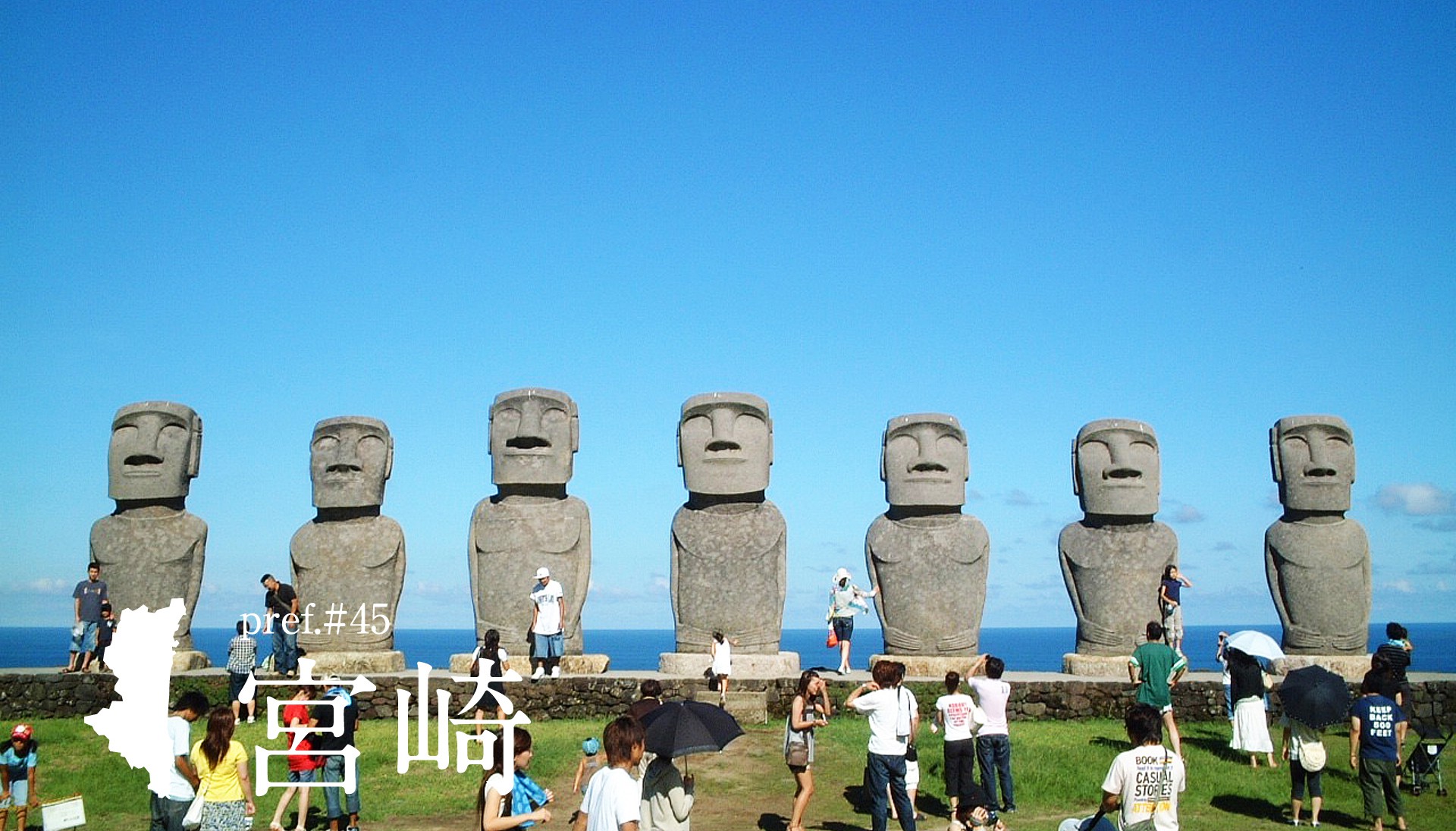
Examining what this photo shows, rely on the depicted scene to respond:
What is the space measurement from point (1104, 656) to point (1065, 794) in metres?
6.61

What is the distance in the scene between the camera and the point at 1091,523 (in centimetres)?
1980

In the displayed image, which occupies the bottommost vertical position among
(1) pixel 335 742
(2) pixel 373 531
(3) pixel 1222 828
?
(3) pixel 1222 828

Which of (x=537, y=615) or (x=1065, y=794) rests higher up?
(x=537, y=615)

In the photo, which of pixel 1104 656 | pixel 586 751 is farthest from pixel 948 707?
pixel 1104 656

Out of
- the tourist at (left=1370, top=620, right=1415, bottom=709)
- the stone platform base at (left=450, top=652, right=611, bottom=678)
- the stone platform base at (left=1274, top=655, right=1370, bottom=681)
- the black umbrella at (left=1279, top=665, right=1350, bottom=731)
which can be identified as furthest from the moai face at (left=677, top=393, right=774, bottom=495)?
the black umbrella at (left=1279, top=665, right=1350, bottom=731)

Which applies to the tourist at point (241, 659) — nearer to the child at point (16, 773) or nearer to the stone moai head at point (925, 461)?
the child at point (16, 773)

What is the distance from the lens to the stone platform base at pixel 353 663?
715 inches

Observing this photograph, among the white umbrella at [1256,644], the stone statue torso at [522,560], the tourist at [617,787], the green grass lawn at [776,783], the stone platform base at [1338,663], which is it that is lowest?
the green grass lawn at [776,783]

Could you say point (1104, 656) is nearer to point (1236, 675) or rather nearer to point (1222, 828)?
point (1236, 675)

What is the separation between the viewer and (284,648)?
16.6 metres

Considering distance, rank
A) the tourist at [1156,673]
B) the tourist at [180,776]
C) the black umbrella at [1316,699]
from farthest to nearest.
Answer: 1. the tourist at [1156,673]
2. the black umbrella at [1316,699]
3. the tourist at [180,776]

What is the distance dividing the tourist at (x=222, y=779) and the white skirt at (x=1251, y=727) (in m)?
9.38

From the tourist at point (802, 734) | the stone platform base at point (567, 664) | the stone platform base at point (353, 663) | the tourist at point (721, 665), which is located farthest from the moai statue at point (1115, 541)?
the stone platform base at point (353, 663)

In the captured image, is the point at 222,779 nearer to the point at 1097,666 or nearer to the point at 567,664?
the point at 567,664
